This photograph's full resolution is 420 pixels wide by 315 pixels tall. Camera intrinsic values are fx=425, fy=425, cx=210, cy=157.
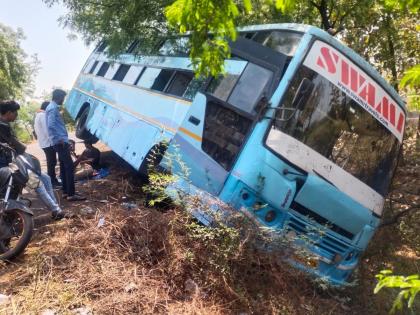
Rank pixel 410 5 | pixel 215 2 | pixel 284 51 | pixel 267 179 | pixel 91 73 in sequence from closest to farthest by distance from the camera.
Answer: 1. pixel 215 2
2. pixel 410 5
3. pixel 267 179
4. pixel 284 51
5. pixel 91 73

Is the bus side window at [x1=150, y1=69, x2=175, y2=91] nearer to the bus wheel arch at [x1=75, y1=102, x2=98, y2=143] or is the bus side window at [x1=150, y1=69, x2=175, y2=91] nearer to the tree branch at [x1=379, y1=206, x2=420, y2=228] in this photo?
the bus wheel arch at [x1=75, y1=102, x2=98, y2=143]

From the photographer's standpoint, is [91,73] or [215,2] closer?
[215,2]

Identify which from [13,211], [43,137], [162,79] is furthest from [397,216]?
[43,137]

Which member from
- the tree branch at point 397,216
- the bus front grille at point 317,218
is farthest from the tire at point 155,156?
the tree branch at point 397,216

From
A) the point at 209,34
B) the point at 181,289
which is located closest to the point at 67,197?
the point at 181,289

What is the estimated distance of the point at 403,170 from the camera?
8.73 metres

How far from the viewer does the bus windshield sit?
4613 millimetres

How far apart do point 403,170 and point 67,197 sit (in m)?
6.55

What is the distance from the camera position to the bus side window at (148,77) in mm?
7602

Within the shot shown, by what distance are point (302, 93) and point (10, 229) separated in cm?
342

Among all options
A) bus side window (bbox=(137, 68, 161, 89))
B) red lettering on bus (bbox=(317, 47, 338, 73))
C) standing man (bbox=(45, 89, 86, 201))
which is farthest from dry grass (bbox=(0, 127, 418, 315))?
bus side window (bbox=(137, 68, 161, 89))

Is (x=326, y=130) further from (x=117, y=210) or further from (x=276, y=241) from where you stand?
(x=117, y=210)

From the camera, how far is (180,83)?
6.62 metres

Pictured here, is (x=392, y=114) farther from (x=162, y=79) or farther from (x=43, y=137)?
(x=43, y=137)
